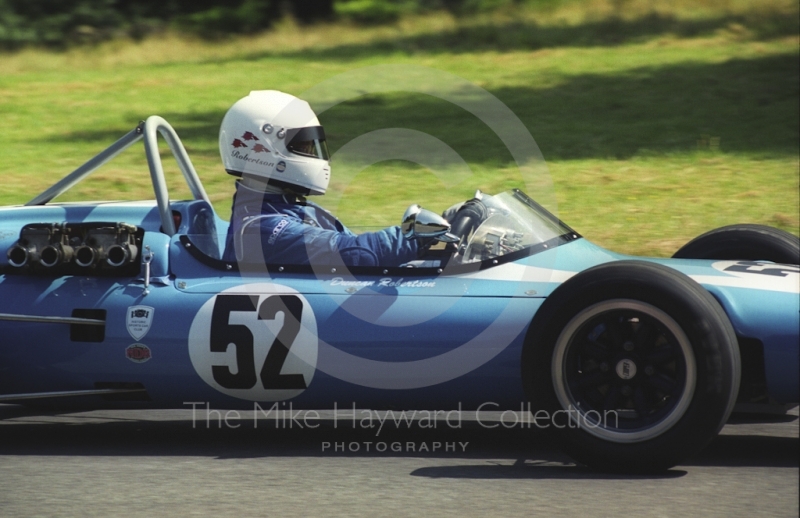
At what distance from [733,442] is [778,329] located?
0.83 metres

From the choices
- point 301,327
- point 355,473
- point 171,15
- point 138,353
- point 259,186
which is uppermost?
point 171,15

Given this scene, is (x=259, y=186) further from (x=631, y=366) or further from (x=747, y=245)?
(x=747, y=245)

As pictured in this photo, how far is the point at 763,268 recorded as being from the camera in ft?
16.9

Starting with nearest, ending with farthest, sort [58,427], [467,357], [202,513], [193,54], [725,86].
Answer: [202,513] < [467,357] < [58,427] < [725,86] < [193,54]

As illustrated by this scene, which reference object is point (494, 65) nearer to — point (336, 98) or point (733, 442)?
point (336, 98)

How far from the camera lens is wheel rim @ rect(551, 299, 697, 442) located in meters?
4.54

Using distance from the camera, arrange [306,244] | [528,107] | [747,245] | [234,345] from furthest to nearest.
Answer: [528,107] → [747,245] → [306,244] → [234,345]

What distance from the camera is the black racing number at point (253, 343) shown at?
200 inches

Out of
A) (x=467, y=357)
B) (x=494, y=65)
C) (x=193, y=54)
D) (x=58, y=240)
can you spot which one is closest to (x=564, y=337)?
(x=467, y=357)

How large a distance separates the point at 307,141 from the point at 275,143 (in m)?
0.17

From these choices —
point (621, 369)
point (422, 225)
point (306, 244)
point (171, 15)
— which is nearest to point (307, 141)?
point (306, 244)

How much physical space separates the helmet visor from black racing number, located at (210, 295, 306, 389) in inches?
38.9

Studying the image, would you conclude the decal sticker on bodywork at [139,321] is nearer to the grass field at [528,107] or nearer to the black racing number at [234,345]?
the black racing number at [234,345]

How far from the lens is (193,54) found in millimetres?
20656
